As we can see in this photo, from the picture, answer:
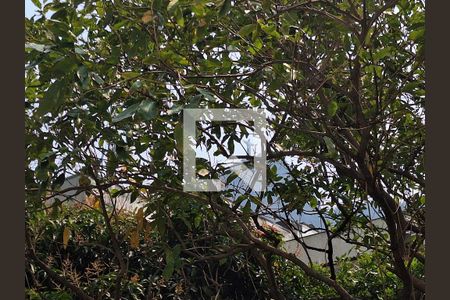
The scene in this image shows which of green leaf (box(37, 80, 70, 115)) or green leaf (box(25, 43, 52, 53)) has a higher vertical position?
green leaf (box(25, 43, 52, 53))

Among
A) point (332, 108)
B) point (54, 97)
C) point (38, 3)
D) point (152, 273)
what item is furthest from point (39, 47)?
point (152, 273)

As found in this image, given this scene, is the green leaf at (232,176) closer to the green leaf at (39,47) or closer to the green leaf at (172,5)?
the green leaf at (172,5)

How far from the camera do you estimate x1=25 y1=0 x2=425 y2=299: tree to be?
75.3 inches

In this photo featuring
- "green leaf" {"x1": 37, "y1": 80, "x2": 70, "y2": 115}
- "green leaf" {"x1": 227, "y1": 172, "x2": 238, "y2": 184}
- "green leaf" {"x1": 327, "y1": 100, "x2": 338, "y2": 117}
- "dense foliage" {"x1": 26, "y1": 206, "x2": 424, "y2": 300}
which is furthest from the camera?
"dense foliage" {"x1": 26, "y1": 206, "x2": 424, "y2": 300}

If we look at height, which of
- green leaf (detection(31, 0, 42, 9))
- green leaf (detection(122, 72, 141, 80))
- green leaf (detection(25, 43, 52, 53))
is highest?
green leaf (detection(31, 0, 42, 9))

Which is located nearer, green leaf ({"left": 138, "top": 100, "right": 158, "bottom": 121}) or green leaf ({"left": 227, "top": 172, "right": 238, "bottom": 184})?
green leaf ({"left": 138, "top": 100, "right": 158, "bottom": 121})

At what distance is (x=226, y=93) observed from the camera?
7.18 feet

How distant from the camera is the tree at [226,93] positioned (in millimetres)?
1913

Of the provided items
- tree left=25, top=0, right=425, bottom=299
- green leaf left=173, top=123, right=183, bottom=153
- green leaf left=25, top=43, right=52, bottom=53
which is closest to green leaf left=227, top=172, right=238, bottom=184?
tree left=25, top=0, right=425, bottom=299

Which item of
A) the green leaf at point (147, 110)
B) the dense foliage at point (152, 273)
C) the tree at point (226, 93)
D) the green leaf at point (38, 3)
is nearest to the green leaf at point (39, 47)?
the tree at point (226, 93)

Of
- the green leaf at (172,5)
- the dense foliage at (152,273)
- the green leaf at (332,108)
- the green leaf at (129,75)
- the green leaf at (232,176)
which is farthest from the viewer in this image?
the dense foliage at (152,273)

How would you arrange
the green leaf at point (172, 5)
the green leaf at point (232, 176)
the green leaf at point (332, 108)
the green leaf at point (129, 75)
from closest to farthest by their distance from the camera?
the green leaf at point (172, 5) → the green leaf at point (129, 75) → the green leaf at point (332, 108) → the green leaf at point (232, 176)

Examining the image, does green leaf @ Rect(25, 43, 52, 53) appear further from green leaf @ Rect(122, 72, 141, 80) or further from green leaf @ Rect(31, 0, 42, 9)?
green leaf @ Rect(31, 0, 42, 9)

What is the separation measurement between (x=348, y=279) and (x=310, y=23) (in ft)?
5.93
